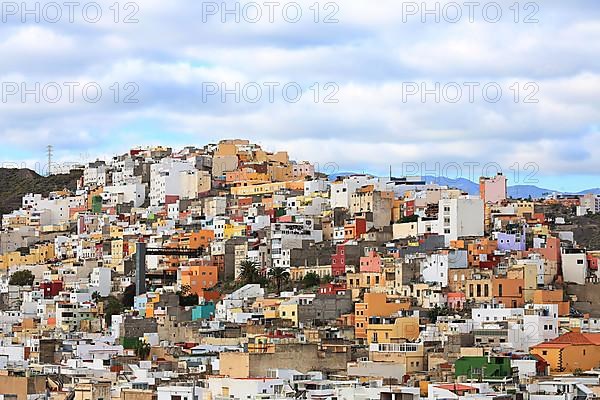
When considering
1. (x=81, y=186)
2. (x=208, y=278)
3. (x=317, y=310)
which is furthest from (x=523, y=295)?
(x=81, y=186)

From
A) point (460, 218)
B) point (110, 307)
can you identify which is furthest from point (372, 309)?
point (110, 307)

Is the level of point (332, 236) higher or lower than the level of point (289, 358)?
higher

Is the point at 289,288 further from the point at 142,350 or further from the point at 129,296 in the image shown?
the point at 142,350

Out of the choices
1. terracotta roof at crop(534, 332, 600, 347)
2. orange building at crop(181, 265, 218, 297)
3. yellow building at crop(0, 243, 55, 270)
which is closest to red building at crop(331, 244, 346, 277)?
orange building at crop(181, 265, 218, 297)

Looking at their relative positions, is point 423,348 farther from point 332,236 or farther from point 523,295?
point 332,236

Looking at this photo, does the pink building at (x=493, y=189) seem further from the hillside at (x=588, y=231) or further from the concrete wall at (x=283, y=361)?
the concrete wall at (x=283, y=361)

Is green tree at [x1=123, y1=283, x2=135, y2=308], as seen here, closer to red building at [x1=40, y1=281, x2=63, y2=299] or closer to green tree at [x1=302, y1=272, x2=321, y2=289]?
red building at [x1=40, y1=281, x2=63, y2=299]
